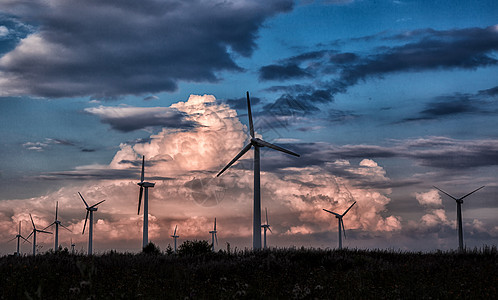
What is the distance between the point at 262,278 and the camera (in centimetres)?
2034

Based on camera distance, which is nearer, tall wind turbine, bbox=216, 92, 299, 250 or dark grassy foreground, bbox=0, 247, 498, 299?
dark grassy foreground, bbox=0, 247, 498, 299

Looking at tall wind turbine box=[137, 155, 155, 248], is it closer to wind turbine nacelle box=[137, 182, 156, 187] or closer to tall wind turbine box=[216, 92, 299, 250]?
wind turbine nacelle box=[137, 182, 156, 187]

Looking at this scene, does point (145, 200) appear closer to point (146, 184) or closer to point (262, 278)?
point (146, 184)

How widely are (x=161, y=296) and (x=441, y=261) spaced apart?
16594 mm

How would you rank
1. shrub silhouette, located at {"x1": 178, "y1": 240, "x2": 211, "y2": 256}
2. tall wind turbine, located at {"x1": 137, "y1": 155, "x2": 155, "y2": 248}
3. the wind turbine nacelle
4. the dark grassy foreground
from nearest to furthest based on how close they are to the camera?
the dark grassy foreground → shrub silhouette, located at {"x1": 178, "y1": 240, "x2": 211, "y2": 256} → tall wind turbine, located at {"x1": 137, "y1": 155, "x2": 155, "y2": 248} → the wind turbine nacelle

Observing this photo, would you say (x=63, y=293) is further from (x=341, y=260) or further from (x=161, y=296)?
(x=341, y=260)

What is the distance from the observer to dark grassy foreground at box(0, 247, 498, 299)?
16109mm

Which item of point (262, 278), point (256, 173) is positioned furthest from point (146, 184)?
point (262, 278)

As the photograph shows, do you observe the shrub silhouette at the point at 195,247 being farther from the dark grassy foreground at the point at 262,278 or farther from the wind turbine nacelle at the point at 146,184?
the wind turbine nacelle at the point at 146,184

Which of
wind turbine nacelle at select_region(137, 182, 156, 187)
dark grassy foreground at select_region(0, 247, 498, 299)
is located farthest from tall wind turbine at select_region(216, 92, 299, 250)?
wind turbine nacelle at select_region(137, 182, 156, 187)

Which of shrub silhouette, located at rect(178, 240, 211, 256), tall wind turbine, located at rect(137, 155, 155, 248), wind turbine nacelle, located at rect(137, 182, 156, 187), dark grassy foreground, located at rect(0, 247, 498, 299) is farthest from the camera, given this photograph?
wind turbine nacelle, located at rect(137, 182, 156, 187)

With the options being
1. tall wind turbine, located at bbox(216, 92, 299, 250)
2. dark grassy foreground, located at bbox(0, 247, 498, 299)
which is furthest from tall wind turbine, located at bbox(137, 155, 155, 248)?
dark grassy foreground, located at bbox(0, 247, 498, 299)

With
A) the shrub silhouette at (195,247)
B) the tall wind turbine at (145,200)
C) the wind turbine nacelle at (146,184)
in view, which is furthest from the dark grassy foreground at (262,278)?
the wind turbine nacelle at (146,184)

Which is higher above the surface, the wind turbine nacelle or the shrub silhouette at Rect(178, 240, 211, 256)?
the wind turbine nacelle
